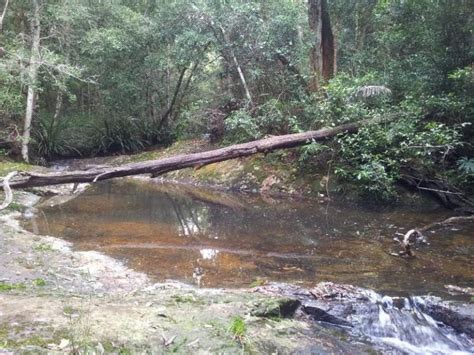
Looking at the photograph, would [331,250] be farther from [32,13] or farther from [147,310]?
[32,13]

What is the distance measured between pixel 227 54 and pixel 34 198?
7.36 m

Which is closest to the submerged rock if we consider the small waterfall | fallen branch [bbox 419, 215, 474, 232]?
the small waterfall

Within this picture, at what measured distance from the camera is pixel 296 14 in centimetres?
1310

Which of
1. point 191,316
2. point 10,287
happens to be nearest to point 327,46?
point 191,316

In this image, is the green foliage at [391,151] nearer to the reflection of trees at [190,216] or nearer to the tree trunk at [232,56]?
the reflection of trees at [190,216]

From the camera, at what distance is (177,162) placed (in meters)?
8.44

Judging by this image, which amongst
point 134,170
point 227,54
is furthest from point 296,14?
point 134,170

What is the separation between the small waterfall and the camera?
4.44m

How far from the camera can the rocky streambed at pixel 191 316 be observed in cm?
329

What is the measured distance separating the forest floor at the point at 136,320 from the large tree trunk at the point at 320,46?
9196 millimetres

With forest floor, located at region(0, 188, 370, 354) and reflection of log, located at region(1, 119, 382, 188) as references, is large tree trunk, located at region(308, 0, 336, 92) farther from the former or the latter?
forest floor, located at region(0, 188, 370, 354)

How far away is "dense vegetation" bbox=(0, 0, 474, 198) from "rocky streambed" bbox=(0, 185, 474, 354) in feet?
15.6

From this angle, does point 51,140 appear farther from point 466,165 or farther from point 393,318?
point 393,318

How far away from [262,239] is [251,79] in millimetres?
8283
